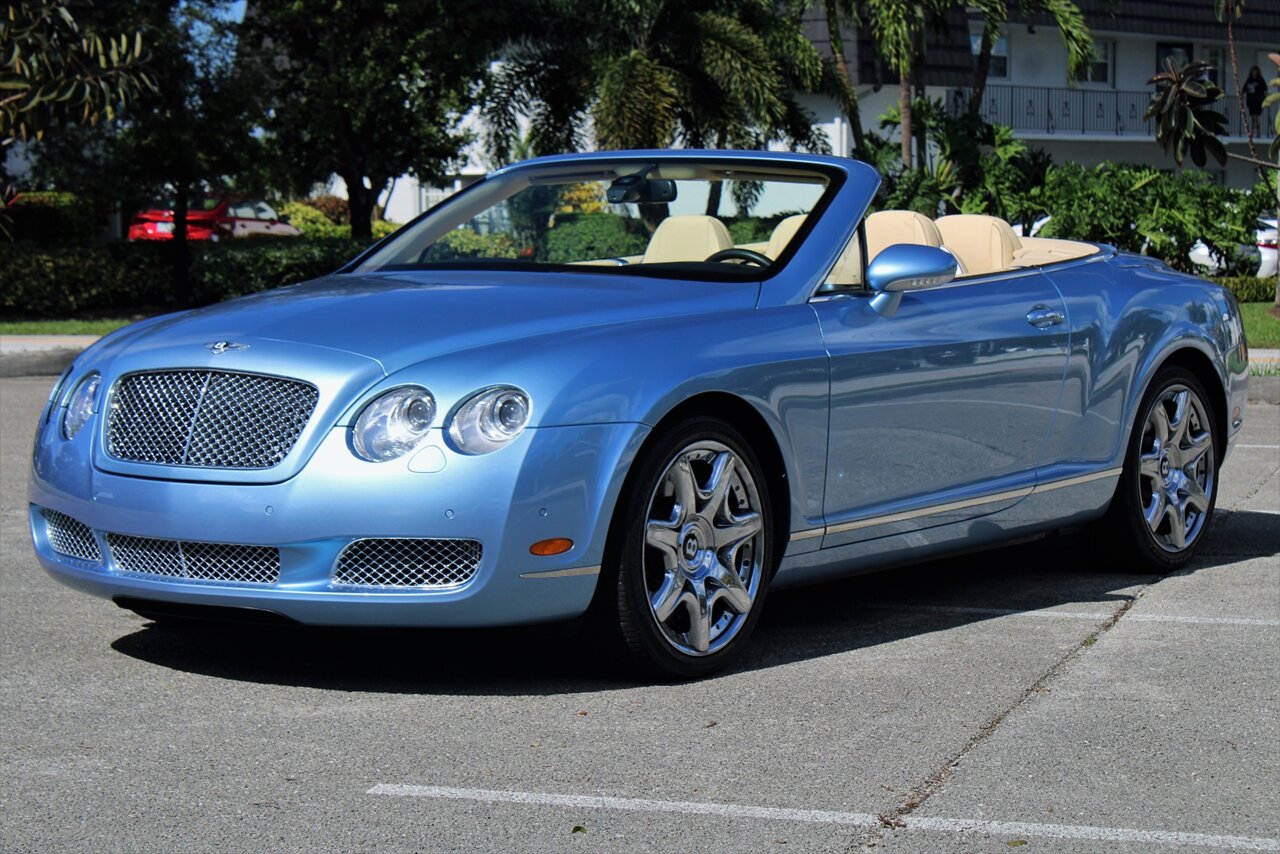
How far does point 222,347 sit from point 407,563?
838mm

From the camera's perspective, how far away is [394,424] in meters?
5.16

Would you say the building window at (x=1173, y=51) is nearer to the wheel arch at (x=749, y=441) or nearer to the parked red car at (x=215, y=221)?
the parked red car at (x=215, y=221)

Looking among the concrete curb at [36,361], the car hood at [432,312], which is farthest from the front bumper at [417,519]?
the concrete curb at [36,361]

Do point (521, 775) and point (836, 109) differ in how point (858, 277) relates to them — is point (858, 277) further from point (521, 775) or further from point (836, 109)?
point (836, 109)

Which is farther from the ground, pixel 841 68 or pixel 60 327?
pixel 841 68

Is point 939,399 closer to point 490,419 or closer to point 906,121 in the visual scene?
point 490,419

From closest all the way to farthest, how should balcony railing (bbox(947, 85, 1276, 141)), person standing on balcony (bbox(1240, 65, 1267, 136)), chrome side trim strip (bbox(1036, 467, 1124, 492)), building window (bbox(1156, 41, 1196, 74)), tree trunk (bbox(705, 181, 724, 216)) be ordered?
tree trunk (bbox(705, 181, 724, 216)), chrome side trim strip (bbox(1036, 467, 1124, 492)), person standing on balcony (bbox(1240, 65, 1267, 136)), balcony railing (bbox(947, 85, 1276, 141)), building window (bbox(1156, 41, 1196, 74))

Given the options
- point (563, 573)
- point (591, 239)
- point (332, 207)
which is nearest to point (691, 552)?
point (563, 573)

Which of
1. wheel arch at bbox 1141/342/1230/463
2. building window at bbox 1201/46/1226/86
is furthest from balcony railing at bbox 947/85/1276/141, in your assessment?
wheel arch at bbox 1141/342/1230/463

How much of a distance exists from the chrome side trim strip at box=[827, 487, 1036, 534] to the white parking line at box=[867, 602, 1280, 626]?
400 mm

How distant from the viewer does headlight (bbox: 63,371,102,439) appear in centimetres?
571

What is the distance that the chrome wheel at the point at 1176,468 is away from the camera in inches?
297

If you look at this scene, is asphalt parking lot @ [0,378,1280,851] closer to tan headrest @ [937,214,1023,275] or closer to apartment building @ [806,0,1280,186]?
tan headrest @ [937,214,1023,275]

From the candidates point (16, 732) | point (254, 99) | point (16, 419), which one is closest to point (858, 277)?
point (16, 732)
